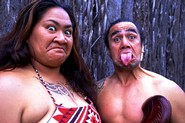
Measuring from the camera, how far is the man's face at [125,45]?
2236mm

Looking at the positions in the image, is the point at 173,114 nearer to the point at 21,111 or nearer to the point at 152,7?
the point at 21,111

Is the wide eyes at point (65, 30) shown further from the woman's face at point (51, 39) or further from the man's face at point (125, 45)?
the man's face at point (125, 45)

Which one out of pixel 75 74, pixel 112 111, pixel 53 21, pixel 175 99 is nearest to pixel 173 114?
pixel 175 99

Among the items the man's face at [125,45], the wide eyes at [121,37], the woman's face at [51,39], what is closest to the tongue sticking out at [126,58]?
the man's face at [125,45]

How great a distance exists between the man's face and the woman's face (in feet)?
1.11

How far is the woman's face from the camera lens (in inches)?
78.7

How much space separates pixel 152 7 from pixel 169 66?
0.57 metres

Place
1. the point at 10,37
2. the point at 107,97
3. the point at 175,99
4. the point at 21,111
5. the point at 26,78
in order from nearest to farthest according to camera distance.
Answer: the point at 21,111, the point at 26,78, the point at 10,37, the point at 175,99, the point at 107,97

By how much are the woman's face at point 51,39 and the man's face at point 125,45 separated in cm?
34

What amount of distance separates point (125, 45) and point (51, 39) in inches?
19.6

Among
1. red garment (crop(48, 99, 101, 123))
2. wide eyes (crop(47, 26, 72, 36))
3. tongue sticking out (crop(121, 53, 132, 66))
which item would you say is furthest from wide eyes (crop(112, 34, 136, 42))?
red garment (crop(48, 99, 101, 123))

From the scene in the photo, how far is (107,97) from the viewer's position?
2340 millimetres

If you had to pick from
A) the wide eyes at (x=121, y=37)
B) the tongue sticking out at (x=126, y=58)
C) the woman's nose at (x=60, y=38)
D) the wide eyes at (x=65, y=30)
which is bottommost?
the tongue sticking out at (x=126, y=58)

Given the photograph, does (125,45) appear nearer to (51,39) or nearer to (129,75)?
(129,75)
